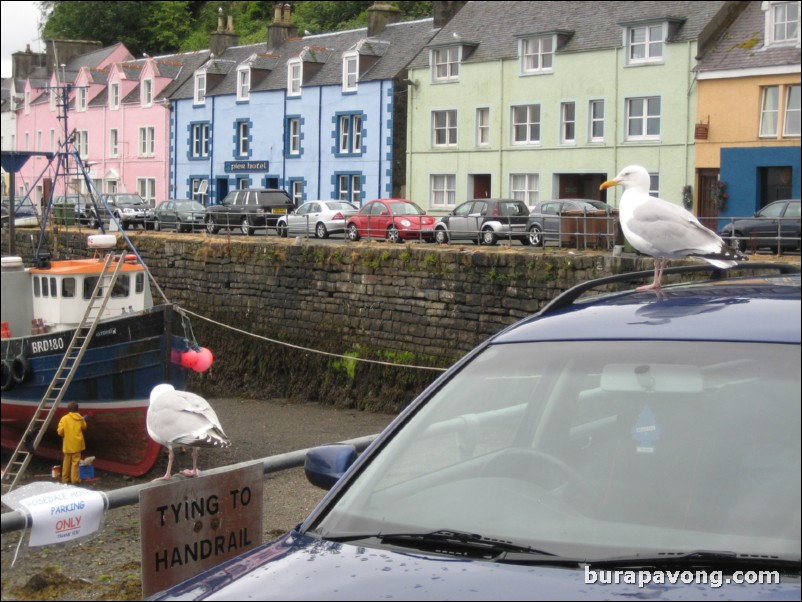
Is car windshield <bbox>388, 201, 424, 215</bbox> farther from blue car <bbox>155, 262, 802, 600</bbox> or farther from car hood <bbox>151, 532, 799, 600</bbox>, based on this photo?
car hood <bbox>151, 532, 799, 600</bbox>

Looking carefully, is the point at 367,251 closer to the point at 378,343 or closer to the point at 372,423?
the point at 378,343

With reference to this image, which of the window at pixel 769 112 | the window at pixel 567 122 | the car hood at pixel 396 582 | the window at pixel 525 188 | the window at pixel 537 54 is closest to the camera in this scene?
the car hood at pixel 396 582

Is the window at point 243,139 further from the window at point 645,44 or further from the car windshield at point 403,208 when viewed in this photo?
the window at point 645,44

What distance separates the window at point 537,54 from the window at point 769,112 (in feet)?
24.8

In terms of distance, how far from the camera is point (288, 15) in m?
50.0

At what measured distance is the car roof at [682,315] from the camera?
299 centimetres

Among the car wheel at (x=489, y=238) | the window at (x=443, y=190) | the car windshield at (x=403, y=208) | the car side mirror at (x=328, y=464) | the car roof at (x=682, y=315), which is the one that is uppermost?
the window at (x=443, y=190)

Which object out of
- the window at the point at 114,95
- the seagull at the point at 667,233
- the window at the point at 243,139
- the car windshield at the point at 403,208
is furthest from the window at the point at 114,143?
the seagull at the point at 667,233

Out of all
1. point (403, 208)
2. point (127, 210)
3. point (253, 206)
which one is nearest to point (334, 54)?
point (127, 210)

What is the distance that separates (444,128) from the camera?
39875 millimetres

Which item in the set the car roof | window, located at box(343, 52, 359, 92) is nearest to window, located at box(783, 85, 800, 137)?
window, located at box(343, 52, 359, 92)

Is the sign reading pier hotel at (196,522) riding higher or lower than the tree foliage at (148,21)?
lower

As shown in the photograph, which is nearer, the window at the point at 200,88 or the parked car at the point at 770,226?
the parked car at the point at 770,226

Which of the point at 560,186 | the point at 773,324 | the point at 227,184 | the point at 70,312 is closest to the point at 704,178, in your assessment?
the point at 560,186
